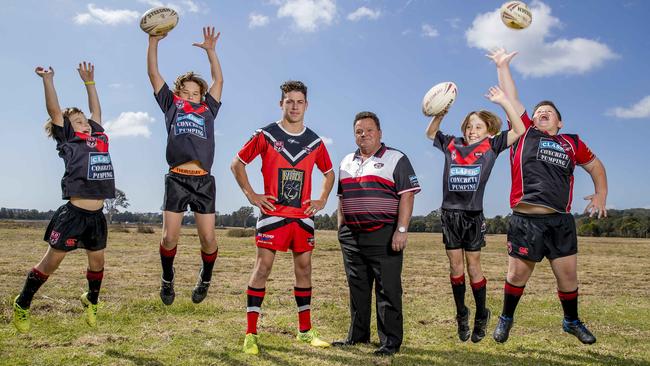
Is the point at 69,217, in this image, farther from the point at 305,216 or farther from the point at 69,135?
Answer: the point at 305,216

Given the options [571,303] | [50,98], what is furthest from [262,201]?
[571,303]

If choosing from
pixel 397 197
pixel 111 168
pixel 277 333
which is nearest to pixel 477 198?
pixel 397 197

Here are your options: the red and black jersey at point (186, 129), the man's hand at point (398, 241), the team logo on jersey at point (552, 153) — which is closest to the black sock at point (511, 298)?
the man's hand at point (398, 241)

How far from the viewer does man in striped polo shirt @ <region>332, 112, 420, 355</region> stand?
6566 mm

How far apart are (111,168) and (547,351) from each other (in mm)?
6464

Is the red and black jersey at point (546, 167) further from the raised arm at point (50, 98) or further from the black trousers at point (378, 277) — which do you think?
the raised arm at point (50, 98)

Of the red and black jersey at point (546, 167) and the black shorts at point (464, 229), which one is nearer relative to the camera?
the red and black jersey at point (546, 167)

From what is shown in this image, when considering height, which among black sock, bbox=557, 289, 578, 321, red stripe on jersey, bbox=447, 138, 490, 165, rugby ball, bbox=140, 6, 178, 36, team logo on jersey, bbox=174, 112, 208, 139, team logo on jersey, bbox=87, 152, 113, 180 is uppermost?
rugby ball, bbox=140, 6, 178, 36

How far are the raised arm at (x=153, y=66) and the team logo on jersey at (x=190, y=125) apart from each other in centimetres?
51

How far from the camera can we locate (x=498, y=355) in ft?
22.1

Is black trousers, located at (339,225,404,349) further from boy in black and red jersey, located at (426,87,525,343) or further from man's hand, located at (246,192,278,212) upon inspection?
man's hand, located at (246,192,278,212)

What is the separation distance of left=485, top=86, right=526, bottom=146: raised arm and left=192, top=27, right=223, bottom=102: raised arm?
3582mm

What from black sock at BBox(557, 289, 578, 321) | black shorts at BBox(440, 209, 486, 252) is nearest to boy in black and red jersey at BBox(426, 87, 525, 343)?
black shorts at BBox(440, 209, 486, 252)

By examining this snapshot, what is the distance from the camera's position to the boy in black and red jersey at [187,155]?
21.6 ft
